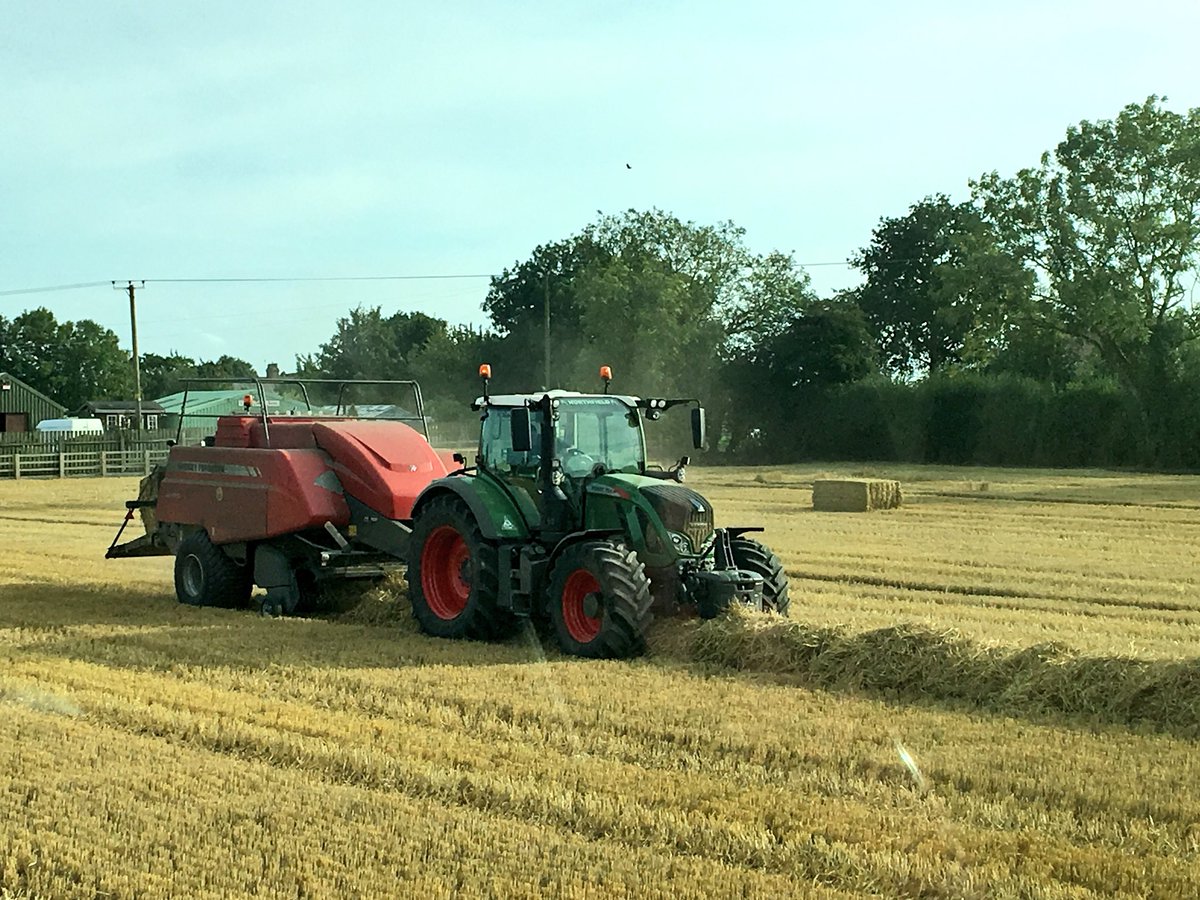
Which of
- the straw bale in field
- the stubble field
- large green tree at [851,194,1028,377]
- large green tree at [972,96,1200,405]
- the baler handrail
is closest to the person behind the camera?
the stubble field

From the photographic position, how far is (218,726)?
7.68m

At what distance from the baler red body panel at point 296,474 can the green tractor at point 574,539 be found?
4.01 feet

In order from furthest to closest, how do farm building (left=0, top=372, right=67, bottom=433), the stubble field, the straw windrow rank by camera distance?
farm building (left=0, top=372, right=67, bottom=433), the straw windrow, the stubble field

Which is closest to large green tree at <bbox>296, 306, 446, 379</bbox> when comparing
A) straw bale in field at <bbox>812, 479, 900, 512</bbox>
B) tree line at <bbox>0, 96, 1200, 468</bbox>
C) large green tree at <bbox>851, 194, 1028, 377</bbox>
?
tree line at <bbox>0, 96, 1200, 468</bbox>

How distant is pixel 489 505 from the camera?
10719mm

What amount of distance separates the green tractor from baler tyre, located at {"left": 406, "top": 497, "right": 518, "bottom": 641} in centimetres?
1

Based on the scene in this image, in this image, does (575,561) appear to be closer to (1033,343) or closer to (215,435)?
(215,435)

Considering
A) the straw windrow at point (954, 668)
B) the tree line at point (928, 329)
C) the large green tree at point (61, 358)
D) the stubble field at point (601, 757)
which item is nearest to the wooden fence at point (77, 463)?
the tree line at point (928, 329)

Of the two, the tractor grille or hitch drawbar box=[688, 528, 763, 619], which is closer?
hitch drawbar box=[688, 528, 763, 619]

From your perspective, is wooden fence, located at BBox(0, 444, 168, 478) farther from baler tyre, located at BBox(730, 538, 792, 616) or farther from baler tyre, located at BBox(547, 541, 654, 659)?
baler tyre, located at BBox(730, 538, 792, 616)

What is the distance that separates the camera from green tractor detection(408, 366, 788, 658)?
32.5ft

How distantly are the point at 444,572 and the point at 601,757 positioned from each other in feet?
15.1

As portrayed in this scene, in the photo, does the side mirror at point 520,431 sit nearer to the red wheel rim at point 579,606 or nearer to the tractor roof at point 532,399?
the tractor roof at point 532,399

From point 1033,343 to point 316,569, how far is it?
33895 millimetres
